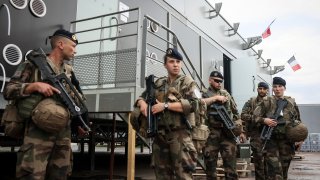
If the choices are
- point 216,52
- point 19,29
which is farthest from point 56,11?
point 216,52

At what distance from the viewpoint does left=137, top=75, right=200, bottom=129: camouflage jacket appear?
10.8 feet

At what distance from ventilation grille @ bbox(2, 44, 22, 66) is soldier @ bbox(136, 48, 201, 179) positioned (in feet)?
6.74

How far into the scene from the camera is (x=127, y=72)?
4.99 meters

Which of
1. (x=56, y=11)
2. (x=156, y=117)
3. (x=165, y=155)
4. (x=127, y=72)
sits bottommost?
(x=165, y=155)

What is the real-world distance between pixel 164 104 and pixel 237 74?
9.77 meters

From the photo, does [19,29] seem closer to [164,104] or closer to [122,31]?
[122,31]

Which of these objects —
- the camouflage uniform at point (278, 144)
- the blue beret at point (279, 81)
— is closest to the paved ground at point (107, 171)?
the camouflage uniform at point (278, 144)

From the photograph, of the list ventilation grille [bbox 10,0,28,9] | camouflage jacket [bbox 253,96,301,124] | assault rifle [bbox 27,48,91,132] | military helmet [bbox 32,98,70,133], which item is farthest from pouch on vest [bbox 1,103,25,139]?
camouflage jacket [bbox 253,96,301,124]

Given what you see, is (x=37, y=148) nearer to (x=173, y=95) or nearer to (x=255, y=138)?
(x=173, y=95)

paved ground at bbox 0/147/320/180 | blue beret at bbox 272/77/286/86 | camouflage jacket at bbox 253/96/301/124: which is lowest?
paved ground at bbox 0/147/320/180

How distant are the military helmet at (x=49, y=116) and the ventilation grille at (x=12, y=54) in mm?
1783

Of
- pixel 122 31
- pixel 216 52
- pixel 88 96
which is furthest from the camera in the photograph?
pixel 216 52

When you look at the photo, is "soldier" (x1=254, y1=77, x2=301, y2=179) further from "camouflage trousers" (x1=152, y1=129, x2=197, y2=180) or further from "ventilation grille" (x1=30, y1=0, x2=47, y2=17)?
"ventilation grille" (x1=30, y1=0, x2=47, y2=17)

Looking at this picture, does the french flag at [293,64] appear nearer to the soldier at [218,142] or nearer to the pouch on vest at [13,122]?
the soldier at [218,142]
